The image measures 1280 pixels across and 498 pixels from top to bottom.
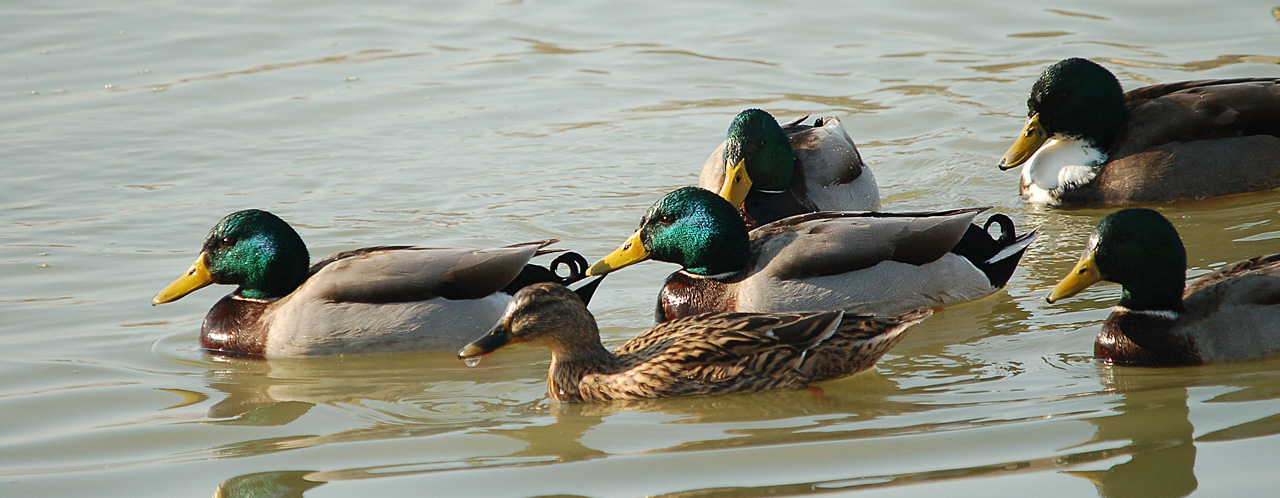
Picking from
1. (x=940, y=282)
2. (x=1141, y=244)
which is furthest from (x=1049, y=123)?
(x=1141, y=244)

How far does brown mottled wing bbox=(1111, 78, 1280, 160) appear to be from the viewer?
876 cm

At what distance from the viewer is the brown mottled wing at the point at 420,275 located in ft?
22.3

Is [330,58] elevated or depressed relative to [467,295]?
elevated

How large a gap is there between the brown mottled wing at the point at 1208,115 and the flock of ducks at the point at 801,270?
0.5 inches

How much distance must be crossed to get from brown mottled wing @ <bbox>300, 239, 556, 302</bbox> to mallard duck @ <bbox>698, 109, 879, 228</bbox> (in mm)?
2039

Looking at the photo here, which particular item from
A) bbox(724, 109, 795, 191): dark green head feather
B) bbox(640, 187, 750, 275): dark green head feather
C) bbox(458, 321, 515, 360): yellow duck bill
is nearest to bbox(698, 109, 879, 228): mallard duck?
bbox(724, 109, 795, 191): dark green head feather

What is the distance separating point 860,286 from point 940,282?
1.54 ft

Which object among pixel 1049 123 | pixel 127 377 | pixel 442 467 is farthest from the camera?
pixel 1049 123

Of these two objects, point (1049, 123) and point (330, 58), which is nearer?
point (1049, 123)

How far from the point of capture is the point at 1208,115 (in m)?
8.76

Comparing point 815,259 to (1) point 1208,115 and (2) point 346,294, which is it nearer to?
(2) point 346,294

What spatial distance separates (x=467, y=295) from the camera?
6.90m

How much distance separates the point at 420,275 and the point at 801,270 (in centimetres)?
181

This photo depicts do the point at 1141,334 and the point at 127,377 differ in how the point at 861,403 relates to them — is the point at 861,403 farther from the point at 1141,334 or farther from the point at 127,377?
the point at 127,377
